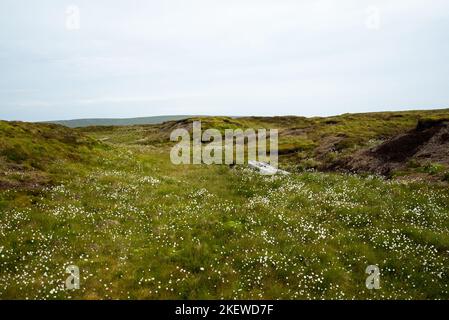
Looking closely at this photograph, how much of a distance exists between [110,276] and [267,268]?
5104mm

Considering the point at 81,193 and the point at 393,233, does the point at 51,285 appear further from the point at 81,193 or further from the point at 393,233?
the point at 393,233

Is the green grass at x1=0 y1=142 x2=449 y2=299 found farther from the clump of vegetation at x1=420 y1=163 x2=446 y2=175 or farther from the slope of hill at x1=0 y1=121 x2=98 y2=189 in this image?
the clump of vegetation at x1=420 y1=163 x2=446 y2=175

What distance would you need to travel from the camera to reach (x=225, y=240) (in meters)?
14.2

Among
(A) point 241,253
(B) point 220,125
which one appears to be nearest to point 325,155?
(A) point 241,253

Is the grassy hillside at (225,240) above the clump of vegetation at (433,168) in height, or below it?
below

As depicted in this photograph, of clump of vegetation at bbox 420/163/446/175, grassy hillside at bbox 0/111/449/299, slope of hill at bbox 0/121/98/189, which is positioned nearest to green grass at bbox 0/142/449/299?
grassy hillside at bbox 0/111/449/299

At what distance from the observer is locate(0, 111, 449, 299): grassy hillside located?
430 inches

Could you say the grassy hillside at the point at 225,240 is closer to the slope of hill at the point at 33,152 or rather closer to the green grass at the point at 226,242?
the green grass at the point at 226,242

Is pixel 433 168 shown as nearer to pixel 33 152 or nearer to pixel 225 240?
pixel 225 240

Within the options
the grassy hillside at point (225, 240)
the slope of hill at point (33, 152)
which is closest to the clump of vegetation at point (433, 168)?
the grassy hillside at point (225, 240)

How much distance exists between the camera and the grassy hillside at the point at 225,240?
35.8 ft

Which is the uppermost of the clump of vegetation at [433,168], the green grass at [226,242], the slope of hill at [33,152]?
the slope of hill at [33,152]

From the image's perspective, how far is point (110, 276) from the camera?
1134 centimetres

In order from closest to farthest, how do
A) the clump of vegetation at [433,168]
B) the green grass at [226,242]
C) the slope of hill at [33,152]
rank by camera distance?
the green grass at [226,242] < the slope of hill at [33,152] < the clump of vegetation at [433,168]
